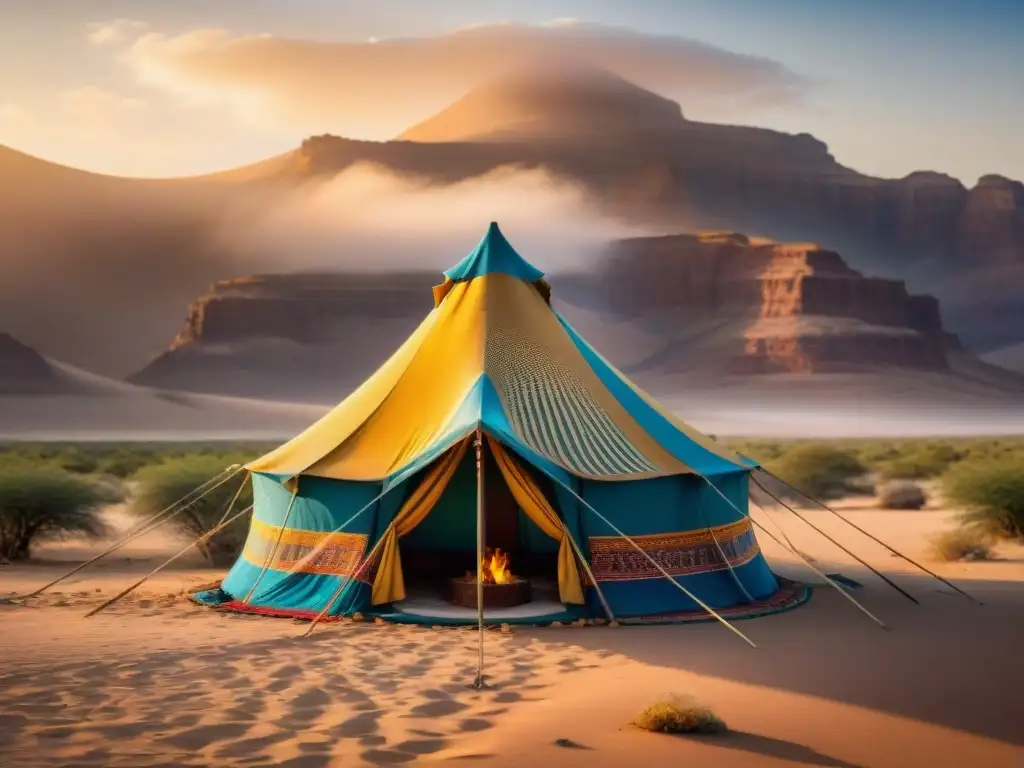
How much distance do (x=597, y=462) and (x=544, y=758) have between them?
15.0ft

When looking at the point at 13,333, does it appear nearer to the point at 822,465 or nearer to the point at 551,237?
the point at 551,237

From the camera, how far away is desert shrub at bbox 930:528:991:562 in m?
15.5

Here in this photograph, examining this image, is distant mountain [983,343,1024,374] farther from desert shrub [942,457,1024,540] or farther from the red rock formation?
desert shrub [942,457,1024,540]

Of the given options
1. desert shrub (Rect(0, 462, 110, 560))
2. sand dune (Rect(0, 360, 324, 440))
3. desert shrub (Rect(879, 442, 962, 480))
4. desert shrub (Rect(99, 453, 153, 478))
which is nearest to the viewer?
desert shrub (Rect(0, 462, 110, 560))

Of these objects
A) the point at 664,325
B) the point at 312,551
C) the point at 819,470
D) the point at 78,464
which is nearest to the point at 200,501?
the point at 312,551

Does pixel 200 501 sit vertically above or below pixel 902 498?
above

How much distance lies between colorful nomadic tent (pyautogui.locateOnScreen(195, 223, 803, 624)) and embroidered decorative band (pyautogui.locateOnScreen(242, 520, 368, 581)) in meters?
0.02

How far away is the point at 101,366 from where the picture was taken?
10562 cm

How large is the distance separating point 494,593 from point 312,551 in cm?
167

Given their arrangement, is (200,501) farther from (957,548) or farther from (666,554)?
(957,548)

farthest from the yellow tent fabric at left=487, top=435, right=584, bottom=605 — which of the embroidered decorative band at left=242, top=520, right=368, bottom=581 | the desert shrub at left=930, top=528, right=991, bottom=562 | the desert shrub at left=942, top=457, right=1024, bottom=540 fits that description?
the desert shrub at left=942, top=457, right=1024, bottom=540

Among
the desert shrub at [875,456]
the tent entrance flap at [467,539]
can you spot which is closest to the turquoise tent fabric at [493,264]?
the tent entrance flap at [467,539]

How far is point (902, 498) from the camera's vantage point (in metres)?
24.1

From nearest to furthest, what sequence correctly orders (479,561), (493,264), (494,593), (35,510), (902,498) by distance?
1. (479,561)
2. (494,593)
3. (493,264)
4. (35,510)
5. (902,498)
